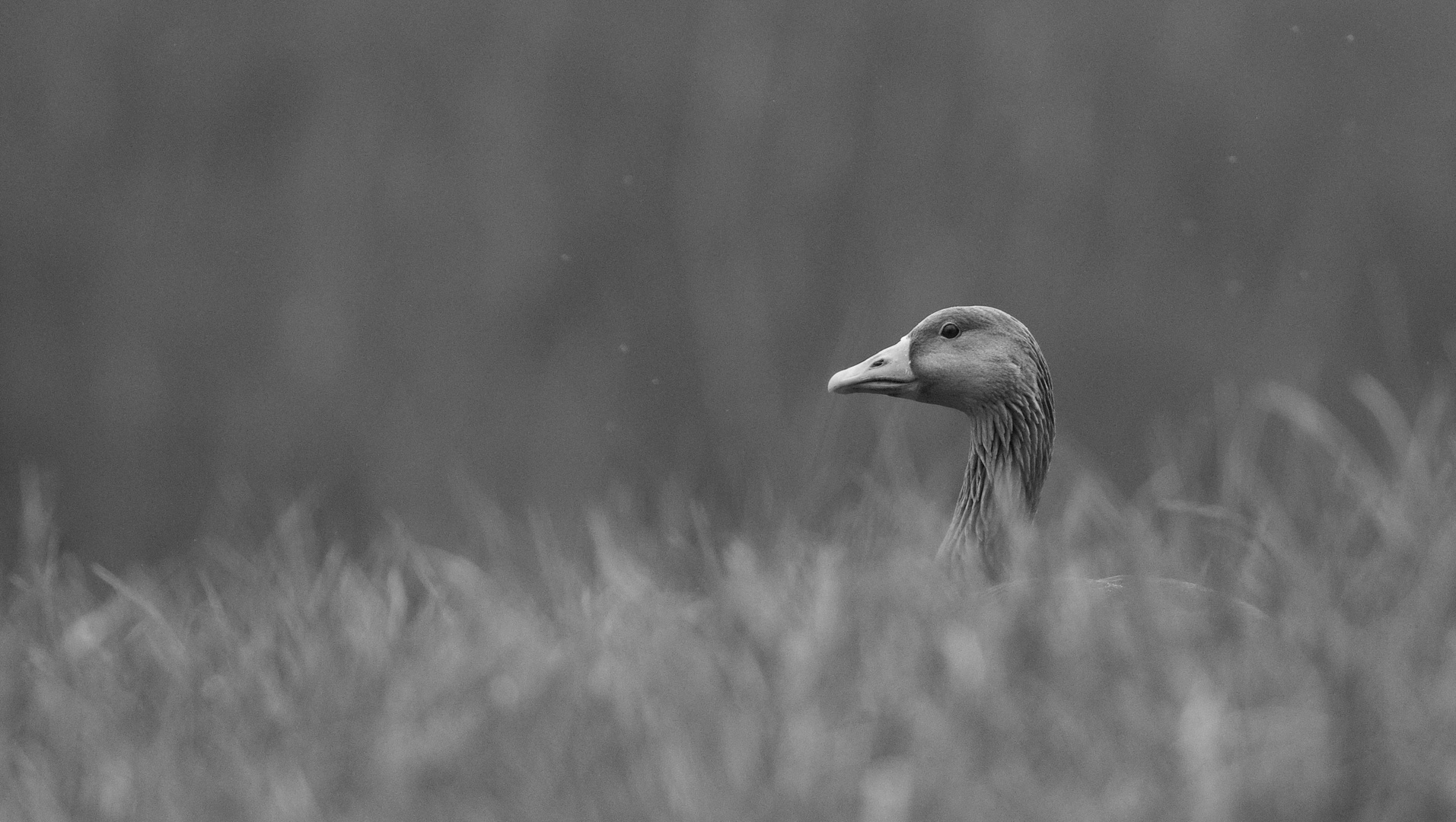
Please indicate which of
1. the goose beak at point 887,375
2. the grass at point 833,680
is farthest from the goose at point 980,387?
the grass at point 833,680

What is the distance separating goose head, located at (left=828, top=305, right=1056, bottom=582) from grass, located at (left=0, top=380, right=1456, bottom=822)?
1584 millimetres

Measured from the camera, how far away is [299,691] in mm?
3369

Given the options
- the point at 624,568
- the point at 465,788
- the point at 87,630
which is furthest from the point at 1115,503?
the point at 87,630

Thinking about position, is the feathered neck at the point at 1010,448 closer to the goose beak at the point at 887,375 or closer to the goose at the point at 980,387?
the goose at the point at 980,387

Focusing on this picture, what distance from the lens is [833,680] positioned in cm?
294

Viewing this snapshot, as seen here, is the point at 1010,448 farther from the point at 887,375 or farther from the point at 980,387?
the point at 887,375

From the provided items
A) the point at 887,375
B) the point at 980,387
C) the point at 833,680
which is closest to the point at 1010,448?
the point at 980,387

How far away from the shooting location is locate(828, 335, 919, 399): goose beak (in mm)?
5477

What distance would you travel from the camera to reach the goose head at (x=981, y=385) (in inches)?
217

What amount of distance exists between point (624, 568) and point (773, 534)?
0.36 m

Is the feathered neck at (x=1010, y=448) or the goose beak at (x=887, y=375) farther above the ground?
the goose beak at (x=887, y=375)

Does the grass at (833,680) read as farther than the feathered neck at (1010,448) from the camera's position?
No

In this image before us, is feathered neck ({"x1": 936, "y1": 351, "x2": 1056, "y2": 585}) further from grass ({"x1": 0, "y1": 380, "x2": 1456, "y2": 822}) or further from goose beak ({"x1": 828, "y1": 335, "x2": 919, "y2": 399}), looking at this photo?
grass ({"x1": 0, "y1": 380, "x2": 1456, "y2": 822})

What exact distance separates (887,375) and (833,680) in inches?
104
